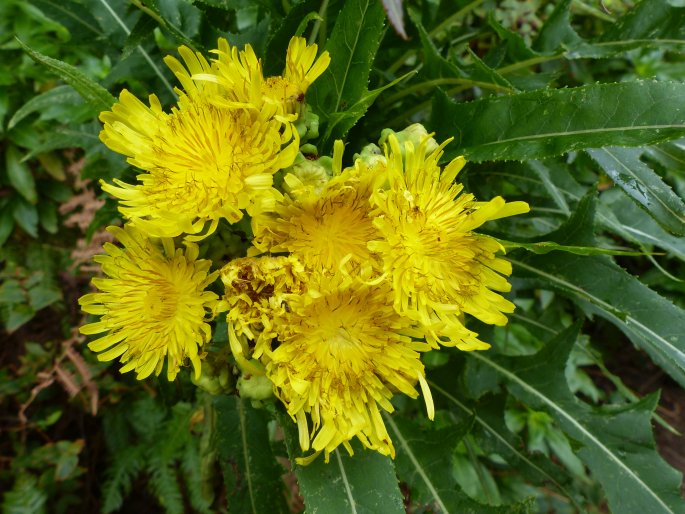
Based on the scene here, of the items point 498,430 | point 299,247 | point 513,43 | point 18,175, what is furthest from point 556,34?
point 18,175

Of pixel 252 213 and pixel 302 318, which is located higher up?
pixel 252 213

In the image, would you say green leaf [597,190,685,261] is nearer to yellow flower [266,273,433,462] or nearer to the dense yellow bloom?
yellow flower [266,273,433,462]

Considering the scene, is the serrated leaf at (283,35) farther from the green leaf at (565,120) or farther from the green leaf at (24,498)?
the green leaf at (24,498)

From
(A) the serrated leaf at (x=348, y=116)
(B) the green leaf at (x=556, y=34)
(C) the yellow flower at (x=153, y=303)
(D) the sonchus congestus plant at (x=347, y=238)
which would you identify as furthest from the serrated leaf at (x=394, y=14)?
(B) the green leaf at (x=556, y=34)

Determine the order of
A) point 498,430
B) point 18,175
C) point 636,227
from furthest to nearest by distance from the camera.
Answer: point 18,175 → point 636,227 → point 498,430

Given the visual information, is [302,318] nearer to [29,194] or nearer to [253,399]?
[253,399]

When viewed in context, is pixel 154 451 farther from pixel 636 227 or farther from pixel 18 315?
pixel 636 227

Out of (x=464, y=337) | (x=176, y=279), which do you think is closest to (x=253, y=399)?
(x=176, y=279)
